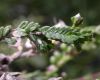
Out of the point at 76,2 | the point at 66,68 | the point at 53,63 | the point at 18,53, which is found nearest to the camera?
the point at 18,53

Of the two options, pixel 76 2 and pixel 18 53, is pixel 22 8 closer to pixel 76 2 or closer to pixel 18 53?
pixel 76 2

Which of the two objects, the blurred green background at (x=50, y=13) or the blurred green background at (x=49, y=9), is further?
the blurred green background at (x=49, y=9)

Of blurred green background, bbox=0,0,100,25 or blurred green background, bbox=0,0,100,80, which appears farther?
blurred green background, bbox=0,0,100,25

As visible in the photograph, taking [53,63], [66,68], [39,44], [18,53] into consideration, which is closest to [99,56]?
[66,68]

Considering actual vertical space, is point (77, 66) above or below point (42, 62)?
below

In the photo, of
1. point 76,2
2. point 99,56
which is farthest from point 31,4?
point 99,56

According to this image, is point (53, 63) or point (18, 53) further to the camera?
point (53, 63)

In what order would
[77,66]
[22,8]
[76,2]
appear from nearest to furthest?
[77,66]
[76,2]
[22,8]

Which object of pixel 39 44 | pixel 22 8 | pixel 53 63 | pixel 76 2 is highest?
pixel 22 8
